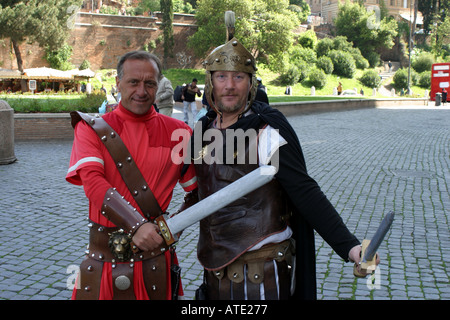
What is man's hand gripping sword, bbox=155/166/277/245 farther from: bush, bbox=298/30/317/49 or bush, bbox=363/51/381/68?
bush, bbox=363/51/381/68

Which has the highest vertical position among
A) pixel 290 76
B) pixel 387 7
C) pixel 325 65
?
pixel 387 7

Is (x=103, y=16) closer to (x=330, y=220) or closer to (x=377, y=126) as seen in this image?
(x=377, y=126)

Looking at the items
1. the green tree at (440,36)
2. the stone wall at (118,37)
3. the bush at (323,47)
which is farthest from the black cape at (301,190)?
the green tree at (440,36)

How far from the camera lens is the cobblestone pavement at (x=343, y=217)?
4.32m

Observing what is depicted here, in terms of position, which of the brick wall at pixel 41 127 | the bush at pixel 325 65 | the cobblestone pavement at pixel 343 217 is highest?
the bush at pixel 325 65

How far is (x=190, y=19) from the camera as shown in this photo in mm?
55875

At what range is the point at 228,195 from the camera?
1.92m

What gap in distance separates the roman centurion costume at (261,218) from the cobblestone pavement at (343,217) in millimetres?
1924

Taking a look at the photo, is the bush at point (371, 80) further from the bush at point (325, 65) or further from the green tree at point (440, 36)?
the green tree at point (440, 36)

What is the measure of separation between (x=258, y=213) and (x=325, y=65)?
51874 mm

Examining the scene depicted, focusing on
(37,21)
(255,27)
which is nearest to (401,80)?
(255,27)

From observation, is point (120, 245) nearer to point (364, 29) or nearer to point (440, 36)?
point (364, 29)

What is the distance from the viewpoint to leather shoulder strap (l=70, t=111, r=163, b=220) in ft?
7.52
